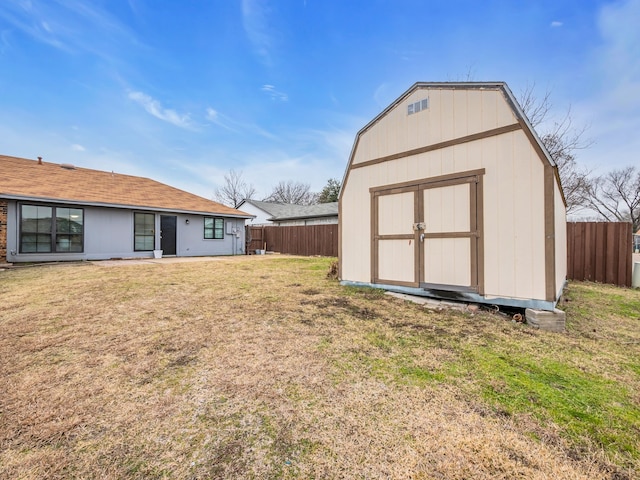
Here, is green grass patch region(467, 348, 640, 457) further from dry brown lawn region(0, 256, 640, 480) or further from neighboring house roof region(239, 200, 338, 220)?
neighboring house roof region(239, 200, 338, 220)

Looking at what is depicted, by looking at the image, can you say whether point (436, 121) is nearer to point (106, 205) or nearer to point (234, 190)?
point (106, 205)

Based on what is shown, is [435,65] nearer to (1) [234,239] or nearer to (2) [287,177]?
(1) [234,239]

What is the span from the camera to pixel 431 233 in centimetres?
443

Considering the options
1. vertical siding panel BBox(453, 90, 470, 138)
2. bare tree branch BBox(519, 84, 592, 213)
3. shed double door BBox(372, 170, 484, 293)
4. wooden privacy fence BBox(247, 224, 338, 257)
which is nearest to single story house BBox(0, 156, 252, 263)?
wooden privacy fence BBox(247, 224, 338, 257)

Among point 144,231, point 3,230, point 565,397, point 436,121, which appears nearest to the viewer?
point 565,397

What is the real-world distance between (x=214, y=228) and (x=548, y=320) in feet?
45.0

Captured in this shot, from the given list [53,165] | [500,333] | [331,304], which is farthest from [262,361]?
[53,165]

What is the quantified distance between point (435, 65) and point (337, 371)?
39.6ft

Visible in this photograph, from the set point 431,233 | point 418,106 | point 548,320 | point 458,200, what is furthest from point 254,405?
point 418,106

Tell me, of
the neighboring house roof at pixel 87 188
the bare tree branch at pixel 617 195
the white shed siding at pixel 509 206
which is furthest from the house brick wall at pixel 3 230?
the bare tree branch at pixel 617 195

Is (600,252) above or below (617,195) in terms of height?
Answer: below

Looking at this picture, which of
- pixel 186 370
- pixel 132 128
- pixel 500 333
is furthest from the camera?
pixel 132 128

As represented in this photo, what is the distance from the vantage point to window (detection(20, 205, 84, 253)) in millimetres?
9250

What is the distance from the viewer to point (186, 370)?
7.23ft
